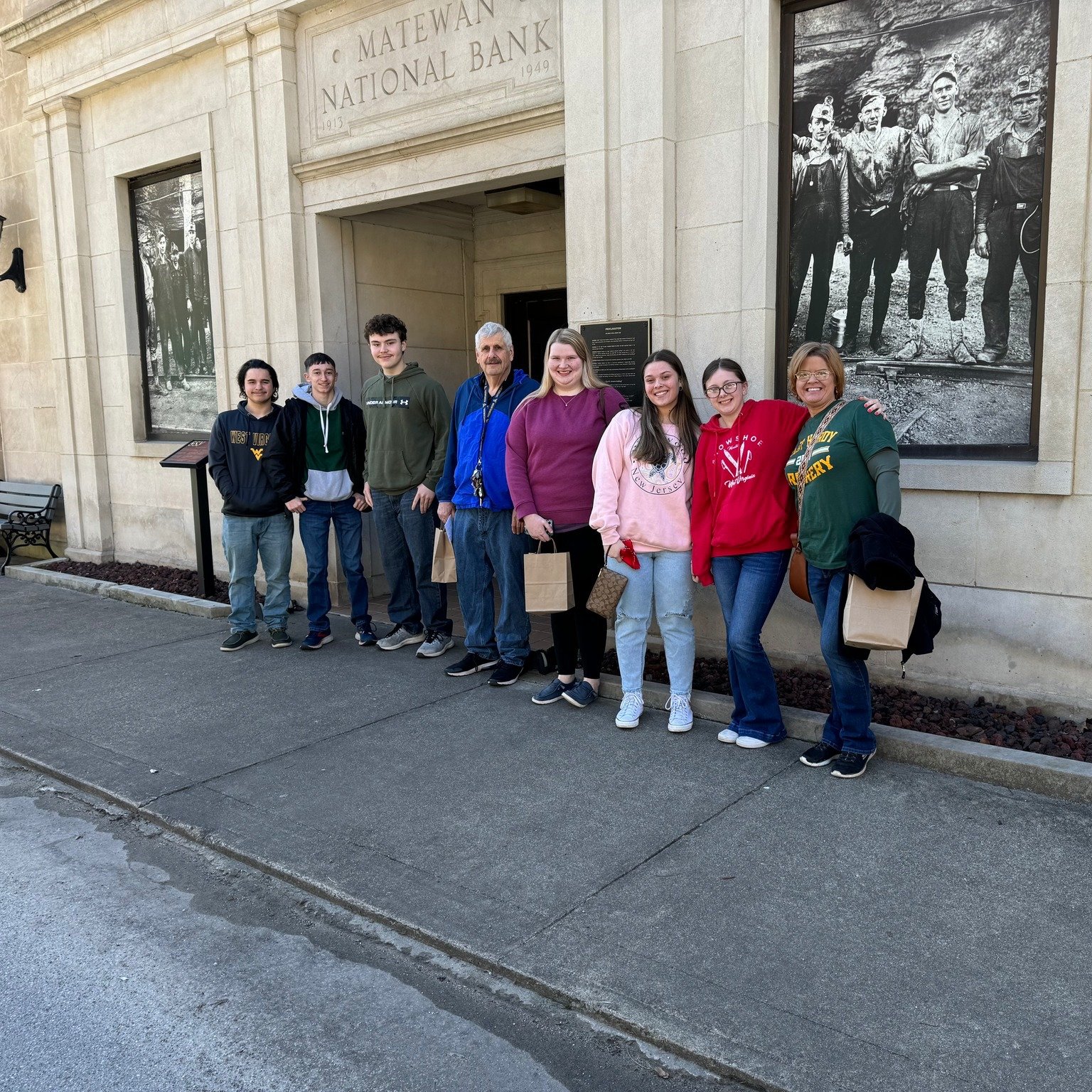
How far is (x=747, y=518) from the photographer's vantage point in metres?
4.77

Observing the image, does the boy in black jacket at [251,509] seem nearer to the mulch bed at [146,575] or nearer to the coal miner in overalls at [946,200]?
the mulch bed at [146,575]

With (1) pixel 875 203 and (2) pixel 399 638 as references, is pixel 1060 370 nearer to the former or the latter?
(1) pixel 875 203

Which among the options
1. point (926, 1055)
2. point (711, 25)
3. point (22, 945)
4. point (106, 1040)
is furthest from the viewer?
point (711, 25)

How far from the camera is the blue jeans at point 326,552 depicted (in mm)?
6980

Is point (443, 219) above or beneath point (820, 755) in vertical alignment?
above

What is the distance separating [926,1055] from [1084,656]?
115 inches

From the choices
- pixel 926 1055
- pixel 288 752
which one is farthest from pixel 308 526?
pixel 926 1055

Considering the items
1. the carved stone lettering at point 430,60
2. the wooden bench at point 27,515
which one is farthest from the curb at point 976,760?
the wooden bench at point 27,515

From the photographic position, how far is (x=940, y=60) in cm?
522

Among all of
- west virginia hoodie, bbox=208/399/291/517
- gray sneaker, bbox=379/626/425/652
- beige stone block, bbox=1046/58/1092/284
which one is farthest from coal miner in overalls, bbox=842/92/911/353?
west virginia hoodie, bbox=208/399/291/517

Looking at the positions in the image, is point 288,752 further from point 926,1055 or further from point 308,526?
point 926,1055

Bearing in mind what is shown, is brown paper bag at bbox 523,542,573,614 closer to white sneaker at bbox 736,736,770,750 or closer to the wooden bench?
white sneaker at bbox 736,736,770,750

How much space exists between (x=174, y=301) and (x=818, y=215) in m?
6.51

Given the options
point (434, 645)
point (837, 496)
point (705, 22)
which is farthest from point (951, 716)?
point (705, 22)
